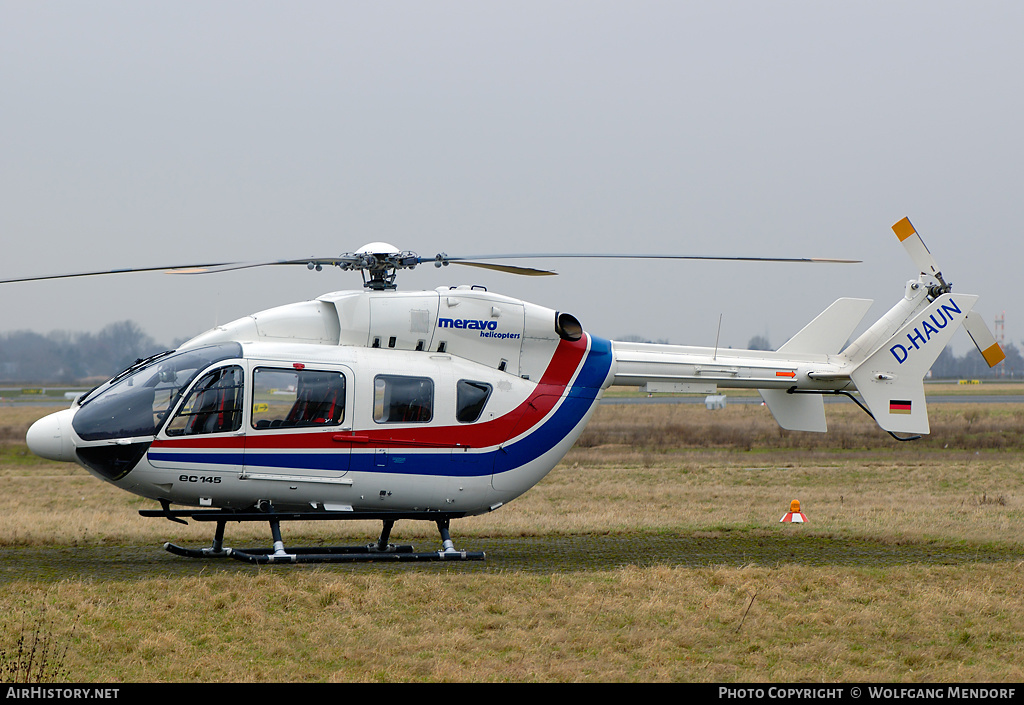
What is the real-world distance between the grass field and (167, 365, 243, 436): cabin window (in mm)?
1730

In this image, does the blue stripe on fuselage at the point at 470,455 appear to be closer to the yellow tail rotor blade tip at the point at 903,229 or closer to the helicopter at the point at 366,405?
the helicopter at the point at 366,405

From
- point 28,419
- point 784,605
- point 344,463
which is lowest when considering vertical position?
point 28,419

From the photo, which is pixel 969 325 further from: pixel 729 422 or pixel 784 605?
pixel 729 422

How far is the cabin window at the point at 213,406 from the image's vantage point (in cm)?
1132

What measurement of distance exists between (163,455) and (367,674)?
4965 mm

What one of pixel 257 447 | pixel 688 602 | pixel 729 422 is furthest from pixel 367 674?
pixel 729 422

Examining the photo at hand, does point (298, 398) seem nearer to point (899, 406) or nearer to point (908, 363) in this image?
point (899, 406)

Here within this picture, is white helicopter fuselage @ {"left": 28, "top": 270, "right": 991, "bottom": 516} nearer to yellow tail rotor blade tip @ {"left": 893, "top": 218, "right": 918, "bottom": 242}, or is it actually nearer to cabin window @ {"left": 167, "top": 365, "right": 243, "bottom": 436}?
cabin window @ {"left": 167, "top": 365, "right": 243, "bottom": 436}

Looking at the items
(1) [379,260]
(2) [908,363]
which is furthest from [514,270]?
(2) [908,363]

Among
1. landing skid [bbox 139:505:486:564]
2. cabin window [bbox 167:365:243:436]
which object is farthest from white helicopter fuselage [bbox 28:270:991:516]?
landing skid [bbox 139:505:486:564]
